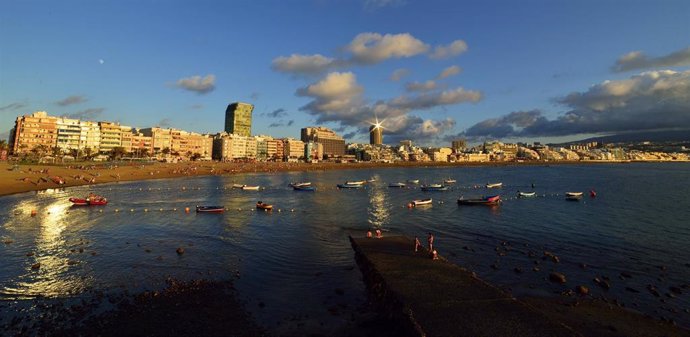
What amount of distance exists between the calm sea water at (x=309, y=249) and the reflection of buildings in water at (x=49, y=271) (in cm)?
9

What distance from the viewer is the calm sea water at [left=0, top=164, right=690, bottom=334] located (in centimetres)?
2308

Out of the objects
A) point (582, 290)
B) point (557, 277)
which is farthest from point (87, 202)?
point (582, 290)

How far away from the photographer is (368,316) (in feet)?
66.2

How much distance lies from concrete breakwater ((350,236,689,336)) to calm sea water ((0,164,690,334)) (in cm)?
191

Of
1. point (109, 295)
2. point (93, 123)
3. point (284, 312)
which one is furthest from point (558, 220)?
point (93, 123)

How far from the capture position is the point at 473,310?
18.4 meters

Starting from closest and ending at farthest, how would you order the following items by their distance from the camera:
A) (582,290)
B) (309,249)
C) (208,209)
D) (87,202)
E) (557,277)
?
1. (582,290)
2. (557,277)
3. (309,249)
4. (208,209)
5. (87,202)

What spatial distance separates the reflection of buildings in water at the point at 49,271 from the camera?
23094 millimetres

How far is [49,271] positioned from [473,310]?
28.8m

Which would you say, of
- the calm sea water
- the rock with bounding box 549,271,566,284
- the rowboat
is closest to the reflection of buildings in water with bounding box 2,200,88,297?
the calm sea water

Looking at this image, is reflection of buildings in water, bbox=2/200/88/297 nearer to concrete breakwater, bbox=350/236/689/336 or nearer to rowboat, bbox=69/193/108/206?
rowboat, bbox=69/193/108/206

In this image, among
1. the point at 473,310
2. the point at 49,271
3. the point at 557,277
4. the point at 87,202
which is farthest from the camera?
the point at 87,202

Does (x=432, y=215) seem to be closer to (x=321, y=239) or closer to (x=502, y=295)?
(x=321, y=239)

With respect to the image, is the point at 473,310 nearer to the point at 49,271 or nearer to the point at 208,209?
the point at 49,271
